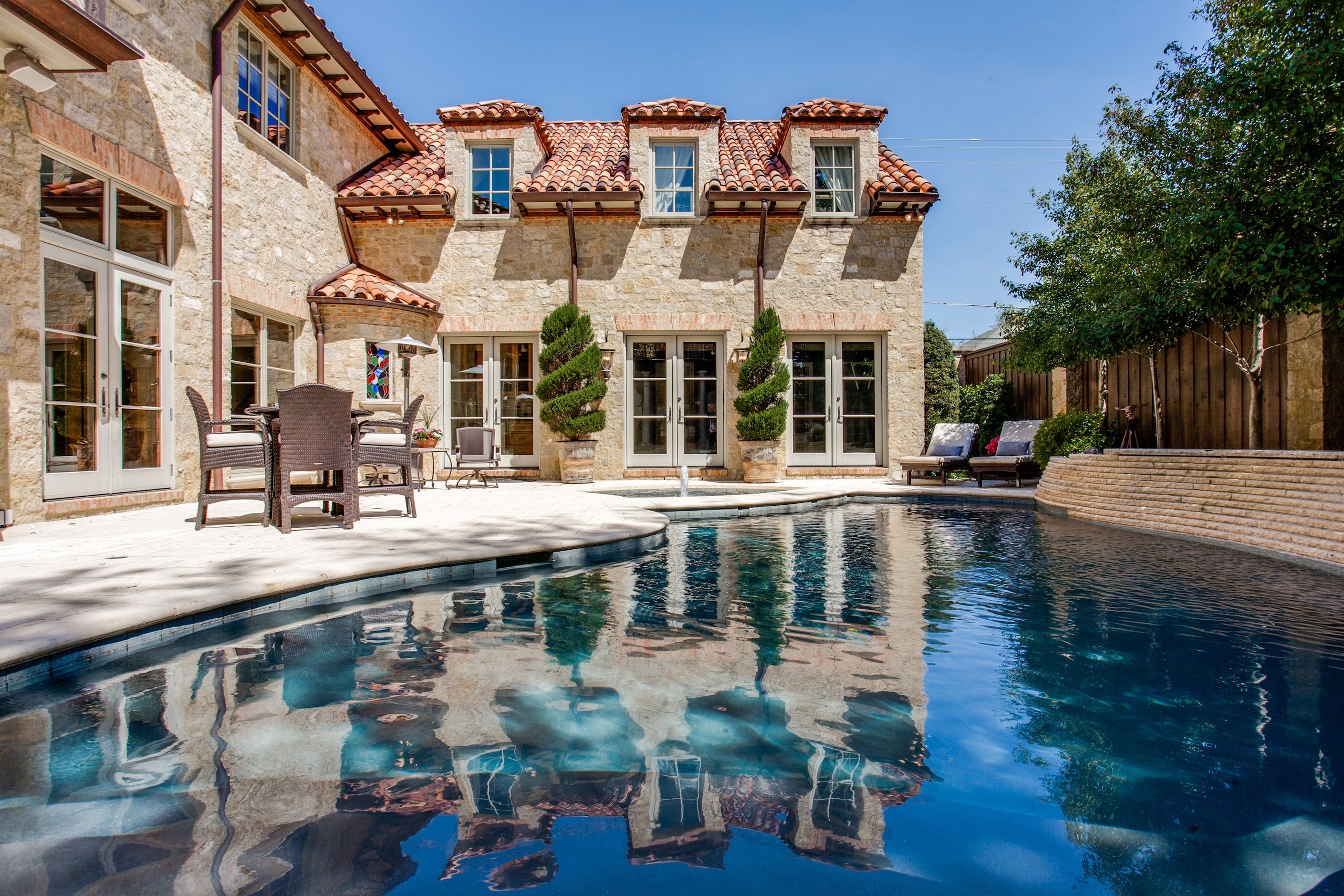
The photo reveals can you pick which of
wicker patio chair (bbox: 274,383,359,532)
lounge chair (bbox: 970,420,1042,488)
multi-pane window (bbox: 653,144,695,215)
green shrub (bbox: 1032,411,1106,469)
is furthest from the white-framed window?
green shrub (bbox: 1032,411,1106,469)

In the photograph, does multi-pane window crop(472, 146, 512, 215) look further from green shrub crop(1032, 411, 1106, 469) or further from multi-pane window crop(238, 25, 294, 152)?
green shrub crop(1032, 411, 1106, 469)

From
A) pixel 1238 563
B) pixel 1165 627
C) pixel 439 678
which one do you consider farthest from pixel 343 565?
pixel 1238 563

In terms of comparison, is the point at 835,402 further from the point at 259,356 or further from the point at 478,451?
the point at 259,356

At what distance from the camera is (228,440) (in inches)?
208

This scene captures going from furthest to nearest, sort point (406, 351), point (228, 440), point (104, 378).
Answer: point (406, 351)
point (104, 378)
point (228, 440)

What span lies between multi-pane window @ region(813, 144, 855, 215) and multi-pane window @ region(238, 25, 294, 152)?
8.14 metres

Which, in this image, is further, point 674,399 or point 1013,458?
point 674,399

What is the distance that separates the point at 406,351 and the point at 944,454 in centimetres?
854

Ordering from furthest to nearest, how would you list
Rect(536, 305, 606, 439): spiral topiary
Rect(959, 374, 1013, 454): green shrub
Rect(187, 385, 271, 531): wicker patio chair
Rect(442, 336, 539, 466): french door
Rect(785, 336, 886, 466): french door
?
Rect(959, 374, 1013, 454): green shrub
Rect(785, 336, 886, 466): french door
Rect(442, 336, 539, 466): french door
Rect(536, 305, 606, 439): spiral topiary
Rect(187, 385, 271, 531): wicker patio chair

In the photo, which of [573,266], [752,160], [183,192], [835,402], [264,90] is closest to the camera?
[183,192]

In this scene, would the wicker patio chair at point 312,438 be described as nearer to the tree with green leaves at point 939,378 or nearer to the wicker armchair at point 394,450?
the wicker armchair at point 394,450

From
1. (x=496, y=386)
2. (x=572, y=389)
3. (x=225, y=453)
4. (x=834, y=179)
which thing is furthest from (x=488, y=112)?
(x=225, y=453)

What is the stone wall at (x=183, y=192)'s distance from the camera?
533cm

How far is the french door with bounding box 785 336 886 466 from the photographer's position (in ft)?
39.1
